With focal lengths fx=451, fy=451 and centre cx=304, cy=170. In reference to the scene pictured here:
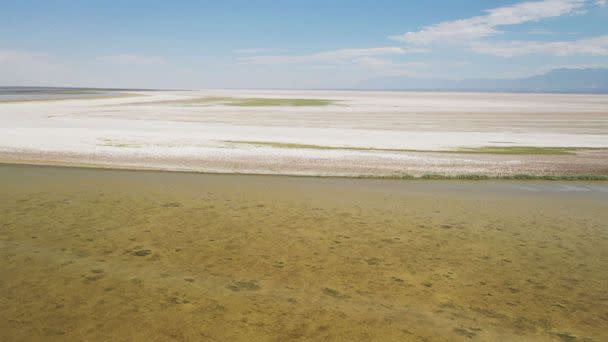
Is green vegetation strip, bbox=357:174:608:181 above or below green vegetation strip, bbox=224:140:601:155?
below

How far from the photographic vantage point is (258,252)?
32.9 ft

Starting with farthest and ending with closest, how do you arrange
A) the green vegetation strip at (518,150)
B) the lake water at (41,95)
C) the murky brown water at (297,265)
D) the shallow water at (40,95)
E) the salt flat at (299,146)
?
1. the lake water at (41,95)
2. the shallow water at (40,95)
3. the green vegetation strip at (518,150)
4. the salt flat at (299,146)
5. the murky brown water at (297,265)

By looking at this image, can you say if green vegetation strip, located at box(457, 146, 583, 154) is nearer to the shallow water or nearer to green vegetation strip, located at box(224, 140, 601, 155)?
green vegetation strip, located at box(224, 140, 601, 155)

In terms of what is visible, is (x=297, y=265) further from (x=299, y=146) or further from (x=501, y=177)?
(x=299, y=146)

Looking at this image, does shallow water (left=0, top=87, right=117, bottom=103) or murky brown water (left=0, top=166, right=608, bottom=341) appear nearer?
murky brown water (left=0, top=166, right=608, bottom=341)

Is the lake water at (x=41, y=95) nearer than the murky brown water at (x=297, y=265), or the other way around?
the murky brown water at (x=297, y=265)

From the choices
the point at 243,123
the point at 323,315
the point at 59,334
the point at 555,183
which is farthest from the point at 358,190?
the point at 243,123

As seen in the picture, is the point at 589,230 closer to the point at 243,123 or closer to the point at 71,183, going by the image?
the point at 71,183

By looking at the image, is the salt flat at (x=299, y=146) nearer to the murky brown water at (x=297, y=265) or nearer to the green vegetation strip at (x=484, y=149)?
the green vegetation strip at (x=484, y=149)

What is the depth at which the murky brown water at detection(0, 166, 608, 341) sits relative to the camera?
6.93 metres

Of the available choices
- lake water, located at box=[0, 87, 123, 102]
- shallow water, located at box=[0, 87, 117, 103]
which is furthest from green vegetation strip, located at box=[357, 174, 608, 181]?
lake water, located at box=[0, 87, 123, 102]

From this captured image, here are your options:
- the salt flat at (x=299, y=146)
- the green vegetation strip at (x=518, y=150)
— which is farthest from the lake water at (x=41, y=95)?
the green vegetation strip at (x=518, y=150)

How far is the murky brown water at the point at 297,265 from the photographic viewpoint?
6.93 meters

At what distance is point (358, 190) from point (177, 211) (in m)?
6.72
